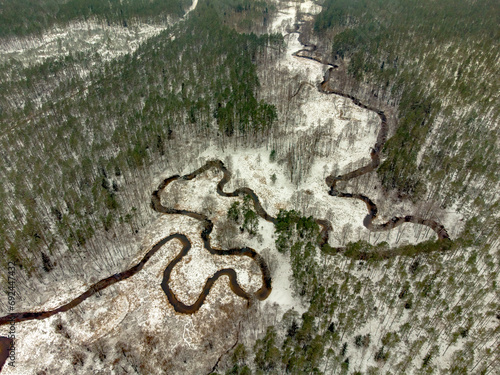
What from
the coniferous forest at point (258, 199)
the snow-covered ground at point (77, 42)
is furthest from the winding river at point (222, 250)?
the snow-covered ground at point (77, 42)

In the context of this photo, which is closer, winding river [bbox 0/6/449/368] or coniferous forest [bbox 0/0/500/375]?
coniferous forest [bbox 0/0/500/375]

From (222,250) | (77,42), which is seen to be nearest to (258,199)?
(222,250)

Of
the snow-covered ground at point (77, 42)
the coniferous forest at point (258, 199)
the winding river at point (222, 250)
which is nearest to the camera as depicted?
the coniferous forest at point (258, 199)

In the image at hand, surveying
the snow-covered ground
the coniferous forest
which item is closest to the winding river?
the coniferous forest

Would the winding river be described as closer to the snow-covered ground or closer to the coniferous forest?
the coniferous forest

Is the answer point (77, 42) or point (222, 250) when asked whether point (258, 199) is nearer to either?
point (222, 250)

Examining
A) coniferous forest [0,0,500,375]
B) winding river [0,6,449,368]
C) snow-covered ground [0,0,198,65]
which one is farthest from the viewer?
snow-covered ground [0,0,198,65]

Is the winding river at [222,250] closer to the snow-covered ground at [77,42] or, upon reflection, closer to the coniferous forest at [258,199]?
the coniferous forest at [258,199]

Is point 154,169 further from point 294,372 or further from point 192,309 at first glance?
point 294,372
